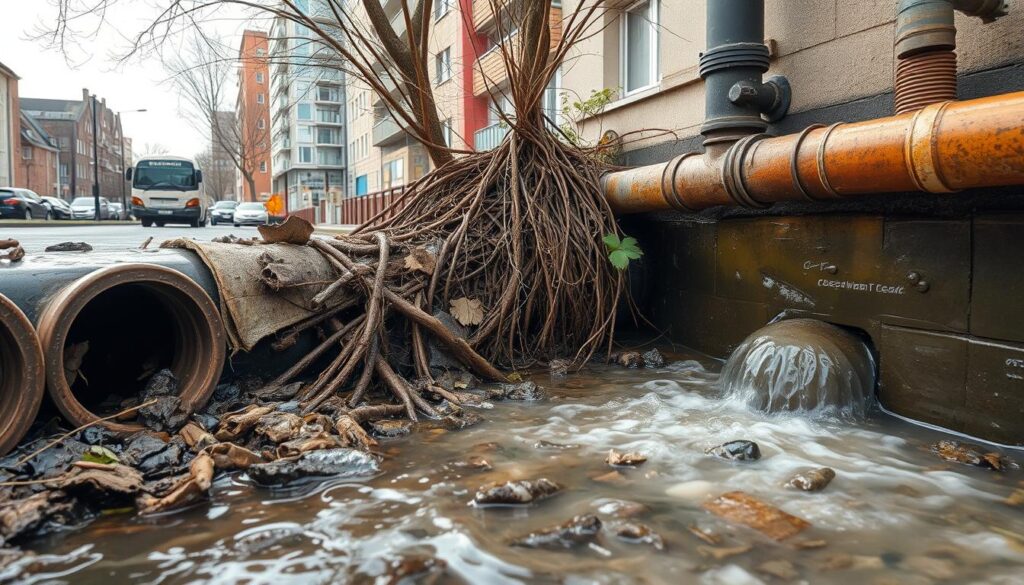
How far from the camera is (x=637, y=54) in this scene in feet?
27.4

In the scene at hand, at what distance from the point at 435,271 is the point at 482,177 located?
1.33m

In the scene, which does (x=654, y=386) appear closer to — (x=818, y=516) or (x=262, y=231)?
(x=818, y=516)

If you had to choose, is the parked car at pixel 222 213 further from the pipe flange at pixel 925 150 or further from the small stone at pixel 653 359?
the pipe flange at pixel 925 150

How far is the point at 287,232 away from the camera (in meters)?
4.90

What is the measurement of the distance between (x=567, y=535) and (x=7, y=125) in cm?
5934

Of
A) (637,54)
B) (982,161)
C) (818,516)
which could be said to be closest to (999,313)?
(982,161)

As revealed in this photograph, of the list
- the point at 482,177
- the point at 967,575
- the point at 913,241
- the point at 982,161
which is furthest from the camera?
Result: the point at 482,177

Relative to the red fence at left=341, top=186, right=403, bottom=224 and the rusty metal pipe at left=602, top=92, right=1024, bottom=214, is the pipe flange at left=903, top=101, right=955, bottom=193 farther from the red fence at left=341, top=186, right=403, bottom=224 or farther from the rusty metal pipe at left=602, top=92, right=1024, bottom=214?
the red fence at left=341, top=186, right=403, bottom=224

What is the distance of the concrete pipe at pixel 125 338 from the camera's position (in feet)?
10.6

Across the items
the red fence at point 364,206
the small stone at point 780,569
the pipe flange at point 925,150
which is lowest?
the small stone at point 780,569

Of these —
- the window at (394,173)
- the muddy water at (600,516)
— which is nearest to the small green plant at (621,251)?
the muddy water at (600,516)

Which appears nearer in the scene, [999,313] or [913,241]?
[999,313]

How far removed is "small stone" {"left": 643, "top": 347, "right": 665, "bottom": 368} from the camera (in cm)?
551

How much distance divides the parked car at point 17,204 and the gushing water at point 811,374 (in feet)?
111
